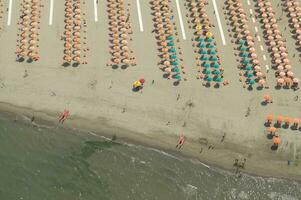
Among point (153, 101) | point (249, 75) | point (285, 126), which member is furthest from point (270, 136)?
point (153, 101)

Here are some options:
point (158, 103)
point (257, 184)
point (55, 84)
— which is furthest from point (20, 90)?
point (257, 184)

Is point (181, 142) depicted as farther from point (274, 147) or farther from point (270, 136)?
point (274, 147)

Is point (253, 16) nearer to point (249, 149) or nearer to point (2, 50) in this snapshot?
point (249, 149)

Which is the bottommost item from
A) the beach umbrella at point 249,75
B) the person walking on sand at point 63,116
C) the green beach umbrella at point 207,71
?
the person walking on sand at point 63,116

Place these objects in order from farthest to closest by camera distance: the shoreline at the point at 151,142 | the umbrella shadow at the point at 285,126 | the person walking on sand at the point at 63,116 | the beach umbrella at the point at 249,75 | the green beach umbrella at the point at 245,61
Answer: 1. the green beach umbrella at the point at 245,61
2. the beach umbrella at the point at 249,75
3. the umbrella shadow at the point at 285,126
4. the person walking on sand at the point at 63,116
5. the shoreline at the point at 151,142

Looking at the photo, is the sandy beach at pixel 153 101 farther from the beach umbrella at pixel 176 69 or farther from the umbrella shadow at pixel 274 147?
the beach umbrella at pixel 176 69

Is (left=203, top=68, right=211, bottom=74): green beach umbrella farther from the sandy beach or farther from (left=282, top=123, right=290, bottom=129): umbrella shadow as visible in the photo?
(left=282, top=123, right=290, bottom=129): umbrella shadow

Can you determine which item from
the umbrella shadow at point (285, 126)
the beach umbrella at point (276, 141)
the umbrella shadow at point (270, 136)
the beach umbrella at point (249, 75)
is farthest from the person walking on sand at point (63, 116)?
the umbrella shadow at point (285, 126)
